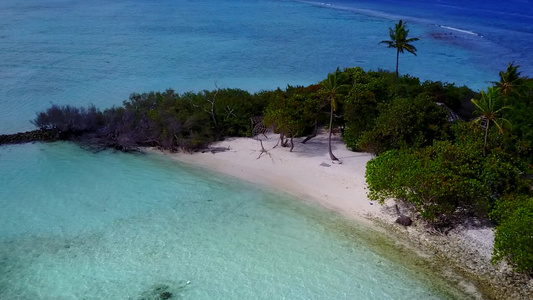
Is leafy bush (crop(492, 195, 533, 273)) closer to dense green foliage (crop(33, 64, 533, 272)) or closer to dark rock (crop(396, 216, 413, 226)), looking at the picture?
dense green foliage (crop(33, 64, 533, 272))

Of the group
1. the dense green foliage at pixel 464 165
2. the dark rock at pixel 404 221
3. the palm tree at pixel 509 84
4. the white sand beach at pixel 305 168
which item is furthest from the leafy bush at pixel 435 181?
the palm tree at pixel 509 84

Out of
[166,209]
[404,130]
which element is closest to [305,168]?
[404,130]

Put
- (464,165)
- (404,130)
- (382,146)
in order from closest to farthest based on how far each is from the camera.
Result: (464,165), (404,130), (382,146)

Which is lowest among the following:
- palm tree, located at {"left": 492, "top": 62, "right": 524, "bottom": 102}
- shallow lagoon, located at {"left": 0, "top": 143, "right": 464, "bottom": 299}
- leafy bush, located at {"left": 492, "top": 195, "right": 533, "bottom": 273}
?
shallow lagoon, located at {"left": 0, "top": 143, "right": 464, "bottom": 299}

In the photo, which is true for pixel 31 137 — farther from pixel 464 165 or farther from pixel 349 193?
pixel 464 165

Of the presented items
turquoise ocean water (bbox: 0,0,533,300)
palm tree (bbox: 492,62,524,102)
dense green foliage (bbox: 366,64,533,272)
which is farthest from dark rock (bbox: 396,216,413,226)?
palm tree (bbox: 492,62,524,102)

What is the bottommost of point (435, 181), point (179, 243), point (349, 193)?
point (179, 243)
